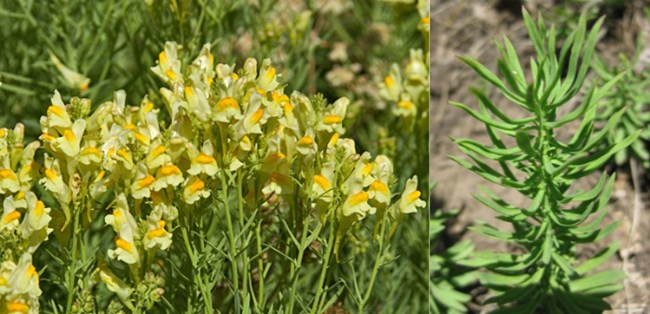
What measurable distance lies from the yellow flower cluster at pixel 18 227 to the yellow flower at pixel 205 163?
147mm

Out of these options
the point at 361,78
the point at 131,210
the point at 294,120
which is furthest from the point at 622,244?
the point at 131,210

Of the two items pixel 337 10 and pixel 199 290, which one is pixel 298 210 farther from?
pixel 337 10

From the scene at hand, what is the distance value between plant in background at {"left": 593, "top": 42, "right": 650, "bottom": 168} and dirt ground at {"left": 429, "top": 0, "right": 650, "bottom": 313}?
31mm

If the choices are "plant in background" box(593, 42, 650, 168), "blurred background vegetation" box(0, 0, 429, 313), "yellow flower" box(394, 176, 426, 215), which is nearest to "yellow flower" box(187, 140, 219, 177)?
"yellow flower" box(394, 176, 426, 215)

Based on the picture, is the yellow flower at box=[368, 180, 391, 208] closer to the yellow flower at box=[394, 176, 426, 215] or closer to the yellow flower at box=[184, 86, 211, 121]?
the yellow flower at box=[394, 176, 426, 215]

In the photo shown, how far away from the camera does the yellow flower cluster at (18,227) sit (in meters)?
0.89

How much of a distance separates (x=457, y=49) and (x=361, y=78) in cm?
27

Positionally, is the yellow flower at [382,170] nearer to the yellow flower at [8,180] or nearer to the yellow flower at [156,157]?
the yellow flower at [156,157]

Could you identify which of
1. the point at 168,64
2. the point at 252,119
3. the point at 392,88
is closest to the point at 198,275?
the point at 252,119

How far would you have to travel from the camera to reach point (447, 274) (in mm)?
1396

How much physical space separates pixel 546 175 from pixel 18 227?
23.5 inches

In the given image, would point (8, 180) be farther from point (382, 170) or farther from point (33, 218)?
point (382, 170)

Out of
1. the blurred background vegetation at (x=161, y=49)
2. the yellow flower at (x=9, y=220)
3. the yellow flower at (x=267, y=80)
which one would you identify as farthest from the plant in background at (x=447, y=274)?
the yellow flower at (x=9, y=220)

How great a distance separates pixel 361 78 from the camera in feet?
5.85
